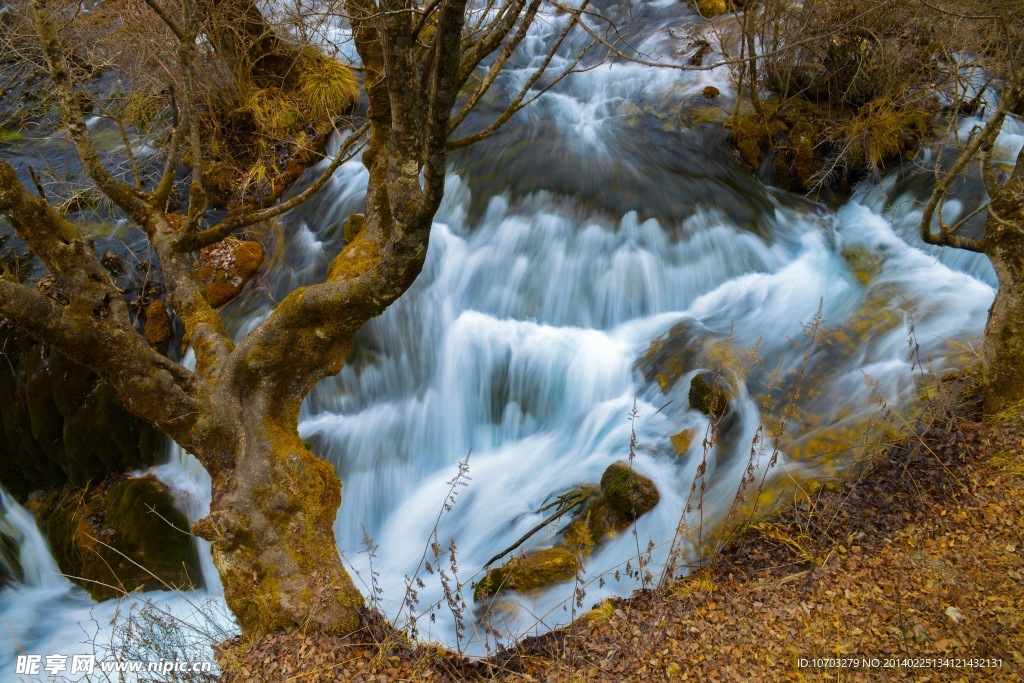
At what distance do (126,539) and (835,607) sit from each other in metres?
5.73

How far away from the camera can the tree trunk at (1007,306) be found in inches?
153

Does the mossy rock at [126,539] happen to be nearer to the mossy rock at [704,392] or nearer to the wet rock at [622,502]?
the wet rock at [622,502]

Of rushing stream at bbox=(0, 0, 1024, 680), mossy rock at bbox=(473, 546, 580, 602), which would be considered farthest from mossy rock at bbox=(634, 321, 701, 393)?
mossy rock at bbox=(473, 546, 580, 602)

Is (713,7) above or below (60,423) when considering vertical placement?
above

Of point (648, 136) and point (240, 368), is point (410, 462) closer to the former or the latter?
point (240, 368)

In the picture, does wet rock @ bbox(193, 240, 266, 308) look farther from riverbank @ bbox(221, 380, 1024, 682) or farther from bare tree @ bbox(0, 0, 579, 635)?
riverbank @ bbox(221, 380, 1024, 682)

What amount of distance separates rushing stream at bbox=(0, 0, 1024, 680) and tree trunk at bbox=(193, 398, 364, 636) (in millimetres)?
1379

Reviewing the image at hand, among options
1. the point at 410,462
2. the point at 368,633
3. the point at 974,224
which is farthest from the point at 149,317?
the point at 974,224

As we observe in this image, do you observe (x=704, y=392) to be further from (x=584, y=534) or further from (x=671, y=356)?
(x=584, y=534)

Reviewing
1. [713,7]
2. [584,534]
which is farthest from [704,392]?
[713,7]

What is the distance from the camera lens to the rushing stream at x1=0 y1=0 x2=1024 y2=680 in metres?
5.34

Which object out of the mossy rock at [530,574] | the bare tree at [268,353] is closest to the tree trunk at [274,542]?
the bare tree at [268,353]

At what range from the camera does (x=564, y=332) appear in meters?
6.73

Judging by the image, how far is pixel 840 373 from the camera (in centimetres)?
566
